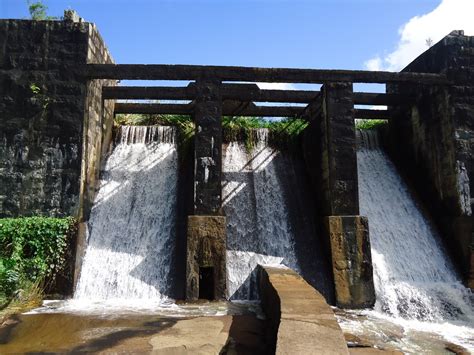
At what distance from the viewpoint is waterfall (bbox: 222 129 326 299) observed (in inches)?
320

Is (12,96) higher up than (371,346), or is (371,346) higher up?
(12,96)

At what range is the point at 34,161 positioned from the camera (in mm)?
8117

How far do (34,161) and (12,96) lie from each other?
1.51m

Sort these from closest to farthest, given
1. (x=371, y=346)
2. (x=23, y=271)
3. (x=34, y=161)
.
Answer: (x=371, y=346)
(x=23, y=271)
(x=34, y=161)

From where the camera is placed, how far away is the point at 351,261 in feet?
25.5

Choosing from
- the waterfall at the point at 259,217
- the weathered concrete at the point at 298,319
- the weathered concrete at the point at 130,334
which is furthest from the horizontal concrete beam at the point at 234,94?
the weathered concrete at the point at 130,334

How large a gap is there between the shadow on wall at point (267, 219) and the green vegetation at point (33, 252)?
3.32 metres

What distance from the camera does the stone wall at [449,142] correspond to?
8797mm

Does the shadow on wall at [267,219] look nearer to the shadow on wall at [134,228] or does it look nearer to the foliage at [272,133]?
the foliage at [272,133]

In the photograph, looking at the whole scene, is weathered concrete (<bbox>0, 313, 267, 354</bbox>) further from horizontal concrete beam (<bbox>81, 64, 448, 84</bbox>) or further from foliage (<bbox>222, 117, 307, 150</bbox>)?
foliage (<bbox>222, 117, 307, 150</bbox>)

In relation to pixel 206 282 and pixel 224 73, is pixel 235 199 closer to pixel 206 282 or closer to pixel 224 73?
pixel 206 282

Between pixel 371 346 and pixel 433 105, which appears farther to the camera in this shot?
pixel 433 105

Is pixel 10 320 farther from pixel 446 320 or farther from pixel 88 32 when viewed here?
pixel 446 320

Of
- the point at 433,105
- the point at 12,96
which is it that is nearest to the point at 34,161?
the point at 12,96
